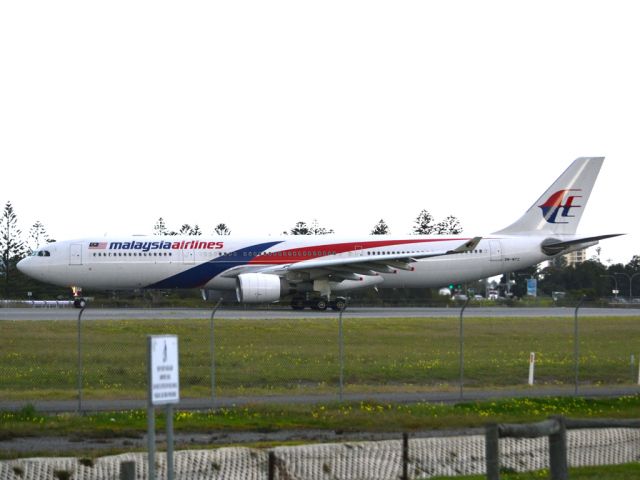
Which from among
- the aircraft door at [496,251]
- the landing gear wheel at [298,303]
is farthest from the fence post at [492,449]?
the aircraft door at [496,251]

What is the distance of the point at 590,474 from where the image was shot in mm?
12133

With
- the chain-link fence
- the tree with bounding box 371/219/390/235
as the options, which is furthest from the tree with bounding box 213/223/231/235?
the chain-link fence

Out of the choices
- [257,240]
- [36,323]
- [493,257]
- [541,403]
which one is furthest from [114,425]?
[493,257]

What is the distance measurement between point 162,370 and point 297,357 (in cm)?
1764

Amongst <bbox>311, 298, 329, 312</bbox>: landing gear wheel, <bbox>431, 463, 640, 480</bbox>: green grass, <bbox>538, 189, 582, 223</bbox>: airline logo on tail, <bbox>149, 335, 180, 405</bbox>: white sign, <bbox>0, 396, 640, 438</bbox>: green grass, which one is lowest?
<bbox>431, 463, 640, 480</bbox>: green grass

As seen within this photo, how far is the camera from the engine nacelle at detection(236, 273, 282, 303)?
4362 cm

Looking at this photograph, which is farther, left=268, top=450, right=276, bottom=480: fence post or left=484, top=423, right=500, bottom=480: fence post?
left=268, top=450, right=276, bottom=480: fence post

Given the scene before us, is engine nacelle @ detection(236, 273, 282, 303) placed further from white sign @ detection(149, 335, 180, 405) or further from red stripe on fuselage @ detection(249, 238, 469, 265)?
white sign @ detection(149, 335, 180, 405)

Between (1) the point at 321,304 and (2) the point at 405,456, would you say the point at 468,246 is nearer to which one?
(1) the point at 321,304

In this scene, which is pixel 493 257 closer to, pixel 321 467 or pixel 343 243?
pixel 343 243

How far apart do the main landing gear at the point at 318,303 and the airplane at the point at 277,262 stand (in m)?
0.04

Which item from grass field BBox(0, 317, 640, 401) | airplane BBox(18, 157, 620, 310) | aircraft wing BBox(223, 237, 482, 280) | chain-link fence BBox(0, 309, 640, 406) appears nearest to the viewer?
chain-link fence BBox(0, 309, 640, 406)

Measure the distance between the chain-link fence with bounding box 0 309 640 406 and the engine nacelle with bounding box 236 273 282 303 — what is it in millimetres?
7792

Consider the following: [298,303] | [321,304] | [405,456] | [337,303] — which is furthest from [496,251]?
[405,456]
